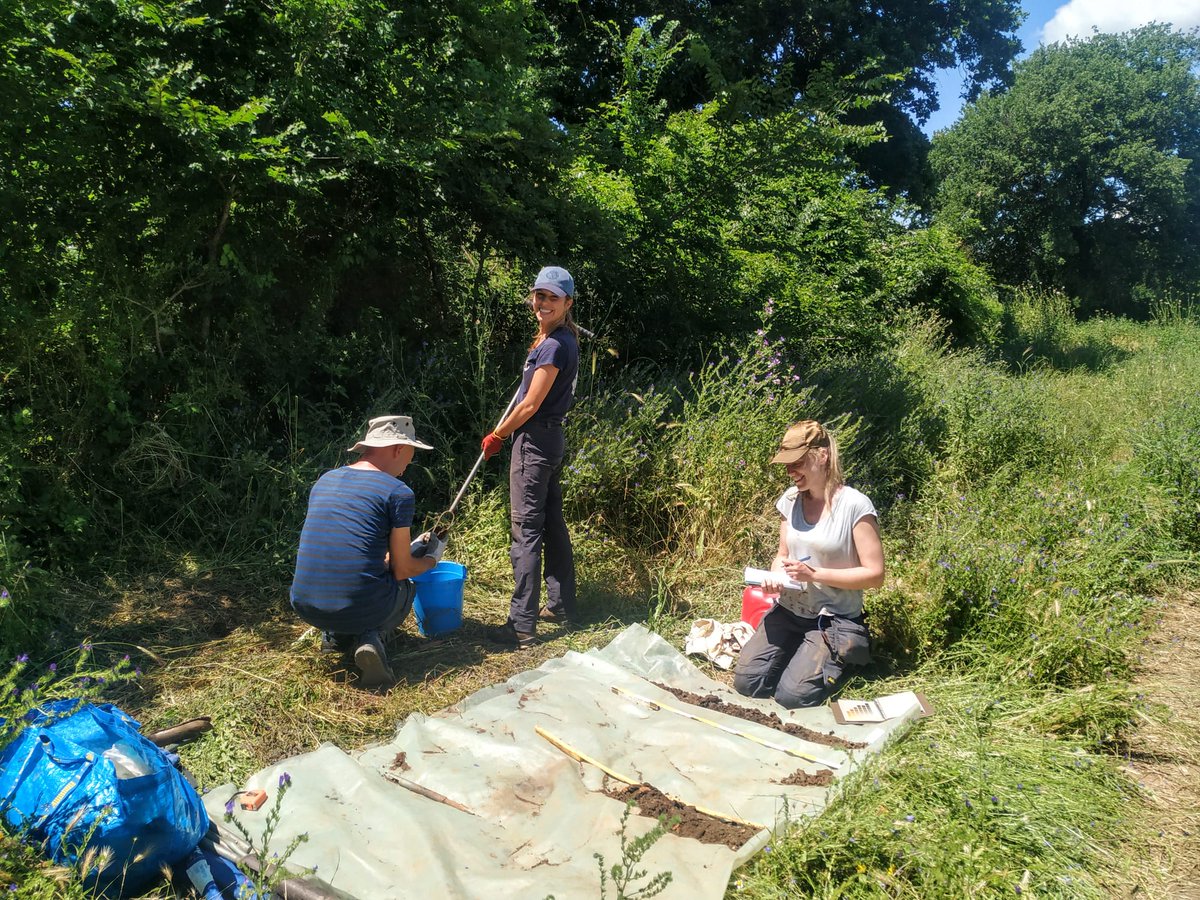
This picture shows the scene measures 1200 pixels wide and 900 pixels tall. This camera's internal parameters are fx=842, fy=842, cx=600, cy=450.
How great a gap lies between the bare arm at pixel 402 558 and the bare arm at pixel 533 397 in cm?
86

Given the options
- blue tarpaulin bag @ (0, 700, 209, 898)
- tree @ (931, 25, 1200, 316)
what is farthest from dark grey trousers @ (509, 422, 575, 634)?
tree @ (931, 25, 1200, 316)

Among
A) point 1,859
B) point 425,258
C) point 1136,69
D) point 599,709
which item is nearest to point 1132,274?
point 1136,69

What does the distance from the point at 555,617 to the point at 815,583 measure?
154 centimetres

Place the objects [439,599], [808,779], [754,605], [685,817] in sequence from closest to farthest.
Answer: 1. [685,817]
2. [808,779]
3. [439,599]
4. [754,605]

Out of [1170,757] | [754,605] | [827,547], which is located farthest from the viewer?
[754,605]

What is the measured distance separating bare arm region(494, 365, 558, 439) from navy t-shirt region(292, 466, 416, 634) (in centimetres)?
84

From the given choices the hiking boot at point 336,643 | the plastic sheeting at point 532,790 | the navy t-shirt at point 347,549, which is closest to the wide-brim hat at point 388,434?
the navy t-shirt at point 347,549

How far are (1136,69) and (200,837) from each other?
37574 mm

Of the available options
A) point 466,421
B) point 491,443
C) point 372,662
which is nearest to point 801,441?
point 491,443

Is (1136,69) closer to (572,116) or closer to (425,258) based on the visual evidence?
(572,116)

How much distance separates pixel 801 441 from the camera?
3936 mm

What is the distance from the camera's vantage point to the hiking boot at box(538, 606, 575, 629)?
4.73 metres

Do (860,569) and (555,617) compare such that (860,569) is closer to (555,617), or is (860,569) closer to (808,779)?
(808,779)

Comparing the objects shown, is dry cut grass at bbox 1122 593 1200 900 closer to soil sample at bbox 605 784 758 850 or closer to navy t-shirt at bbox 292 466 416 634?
soil sample at bbox 605 784 758 850
